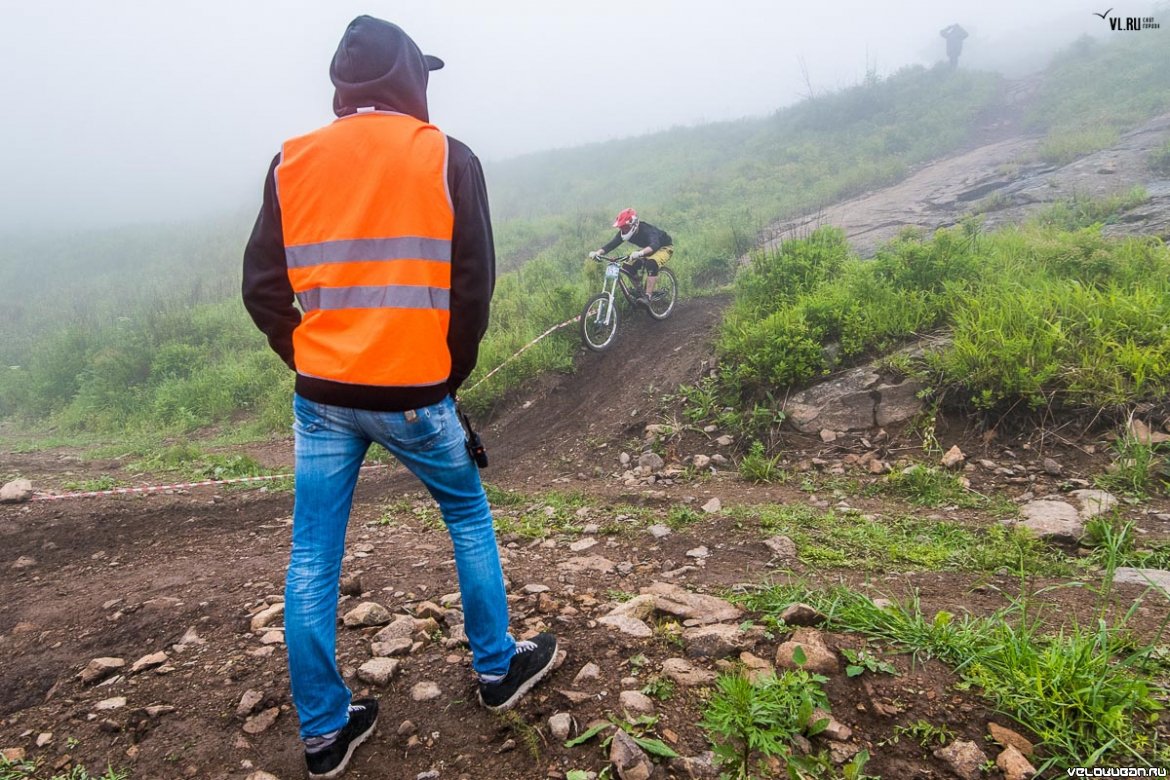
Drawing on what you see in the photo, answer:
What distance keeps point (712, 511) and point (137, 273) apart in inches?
897

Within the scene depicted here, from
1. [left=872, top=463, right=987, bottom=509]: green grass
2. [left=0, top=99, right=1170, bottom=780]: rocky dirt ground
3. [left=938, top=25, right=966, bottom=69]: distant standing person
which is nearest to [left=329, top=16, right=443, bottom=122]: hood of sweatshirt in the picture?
[left=0, top=99, right=1170, bottom=780]: rocky dirt ground

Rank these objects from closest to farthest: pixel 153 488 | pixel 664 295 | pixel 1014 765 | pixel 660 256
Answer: pixel 1014 765, pixel 153 488, pixel 660 256, pixel 664 295

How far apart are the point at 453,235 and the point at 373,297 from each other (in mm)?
294

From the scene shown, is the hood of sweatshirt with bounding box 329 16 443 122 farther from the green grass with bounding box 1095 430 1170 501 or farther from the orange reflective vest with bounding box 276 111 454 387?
the green grass with bounding box 1095 430 1170 501

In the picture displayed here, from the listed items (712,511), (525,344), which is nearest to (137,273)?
(525,344)

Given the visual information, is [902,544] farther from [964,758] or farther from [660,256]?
[660,256]

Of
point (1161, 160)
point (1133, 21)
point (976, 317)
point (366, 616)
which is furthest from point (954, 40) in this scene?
point (366, 616)

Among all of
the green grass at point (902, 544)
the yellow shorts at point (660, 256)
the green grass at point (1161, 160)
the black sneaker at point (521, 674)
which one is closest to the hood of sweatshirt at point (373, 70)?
the black sneaker at point (521, 674)

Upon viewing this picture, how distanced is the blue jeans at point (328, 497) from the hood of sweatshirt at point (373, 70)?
92 centimetres

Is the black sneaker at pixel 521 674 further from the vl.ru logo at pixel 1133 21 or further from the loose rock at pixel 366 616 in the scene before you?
the vl.ru logo at pixel 1133 21

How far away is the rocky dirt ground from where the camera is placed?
1830 mm

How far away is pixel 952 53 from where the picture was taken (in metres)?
23.2

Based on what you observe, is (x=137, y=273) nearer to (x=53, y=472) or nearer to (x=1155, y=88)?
(x=53, y=472)

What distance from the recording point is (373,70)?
6.01ft
